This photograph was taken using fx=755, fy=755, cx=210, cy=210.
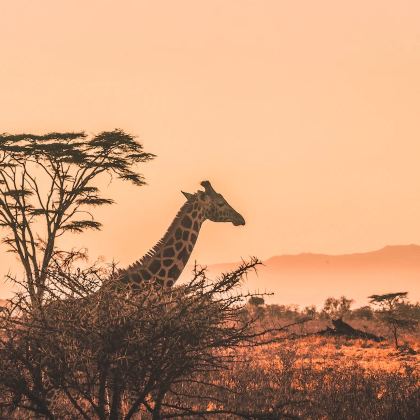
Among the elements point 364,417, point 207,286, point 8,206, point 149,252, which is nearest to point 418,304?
point 8,206

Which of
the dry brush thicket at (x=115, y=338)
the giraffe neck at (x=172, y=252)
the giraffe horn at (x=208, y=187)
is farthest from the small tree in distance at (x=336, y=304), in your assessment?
the dry brush thicket at (x=115, y=338)

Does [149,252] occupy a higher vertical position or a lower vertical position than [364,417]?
higher

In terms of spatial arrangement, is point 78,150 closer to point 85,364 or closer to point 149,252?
point 149,252

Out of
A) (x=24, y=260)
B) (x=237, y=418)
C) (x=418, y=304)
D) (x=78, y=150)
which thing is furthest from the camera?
(x=418, y=304)

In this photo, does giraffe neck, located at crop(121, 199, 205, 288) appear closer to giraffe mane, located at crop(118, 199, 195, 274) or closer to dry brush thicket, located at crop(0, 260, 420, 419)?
giraffe mane, located at crop(118, 199, 195, 274)

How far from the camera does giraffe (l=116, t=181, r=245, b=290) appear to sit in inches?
568

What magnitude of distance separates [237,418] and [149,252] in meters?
5.31

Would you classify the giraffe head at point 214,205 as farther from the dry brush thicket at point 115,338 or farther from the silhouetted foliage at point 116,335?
the silhouetted foliage at point 116,335

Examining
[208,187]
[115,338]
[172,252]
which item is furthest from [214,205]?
[115,338]

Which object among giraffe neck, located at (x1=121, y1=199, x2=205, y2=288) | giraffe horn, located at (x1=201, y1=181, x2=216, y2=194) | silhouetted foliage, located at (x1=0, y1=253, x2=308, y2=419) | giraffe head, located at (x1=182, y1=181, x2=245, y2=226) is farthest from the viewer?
giraffe horn, located at (x1=201, y1=181, x2=216, y2=194)

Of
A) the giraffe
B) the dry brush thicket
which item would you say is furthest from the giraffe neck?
the dry brush thicket

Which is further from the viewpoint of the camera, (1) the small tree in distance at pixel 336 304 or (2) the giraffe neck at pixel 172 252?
(1) the small tree in distance at pixel 336 304

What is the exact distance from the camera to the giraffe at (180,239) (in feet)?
47.3

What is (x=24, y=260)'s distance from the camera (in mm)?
27156
